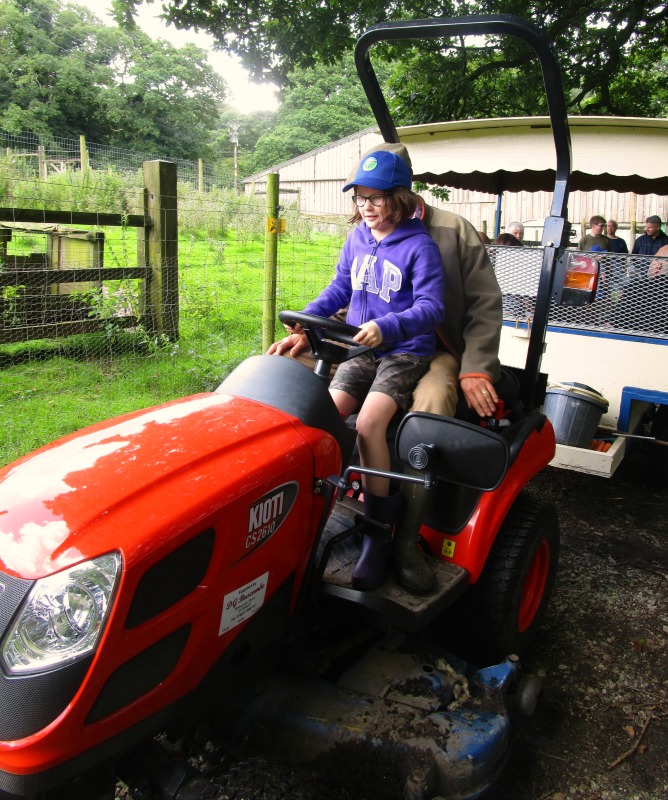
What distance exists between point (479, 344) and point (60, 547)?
1651mm

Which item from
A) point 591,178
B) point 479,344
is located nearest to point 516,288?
point 591,178

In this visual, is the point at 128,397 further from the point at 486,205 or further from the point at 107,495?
the point at 486,205

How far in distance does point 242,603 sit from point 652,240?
8.22 m

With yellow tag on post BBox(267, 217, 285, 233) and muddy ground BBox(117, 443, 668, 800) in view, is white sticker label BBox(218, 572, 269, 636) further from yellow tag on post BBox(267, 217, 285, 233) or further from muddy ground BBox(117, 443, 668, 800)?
yellow tag on post BBox(267, 217, 285, 233)

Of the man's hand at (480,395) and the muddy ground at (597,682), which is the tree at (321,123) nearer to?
the muddy ground at (597,682)

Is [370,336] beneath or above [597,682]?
above

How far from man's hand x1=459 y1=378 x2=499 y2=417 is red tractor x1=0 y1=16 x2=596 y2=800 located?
168 mm

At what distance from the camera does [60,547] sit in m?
1.39

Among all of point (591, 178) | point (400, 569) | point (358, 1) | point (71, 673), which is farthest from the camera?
point (358, 1)

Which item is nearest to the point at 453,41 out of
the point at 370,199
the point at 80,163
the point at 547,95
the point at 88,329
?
the point at 88,329

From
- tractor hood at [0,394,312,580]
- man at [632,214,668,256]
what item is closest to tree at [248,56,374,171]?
man at [632,214,668,256]

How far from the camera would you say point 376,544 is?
2.13 metres

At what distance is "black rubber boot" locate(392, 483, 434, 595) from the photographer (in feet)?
7.06

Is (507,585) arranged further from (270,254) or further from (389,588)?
(270,254)
